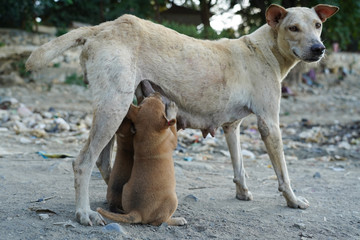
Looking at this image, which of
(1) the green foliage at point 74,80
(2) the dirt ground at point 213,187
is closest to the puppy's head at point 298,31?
(2) the dirt ground at point 213,187

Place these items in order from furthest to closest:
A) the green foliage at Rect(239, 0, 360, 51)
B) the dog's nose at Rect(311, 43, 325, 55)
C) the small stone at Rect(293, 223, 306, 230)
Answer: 1. the green foliage at Rect(239, 0, 360, 51)
2. the dog's nose at Rect(311, 43, 325, 55)
3. the small stone at Rect(293, 223, 306, 230)

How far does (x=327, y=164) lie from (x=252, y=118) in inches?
143

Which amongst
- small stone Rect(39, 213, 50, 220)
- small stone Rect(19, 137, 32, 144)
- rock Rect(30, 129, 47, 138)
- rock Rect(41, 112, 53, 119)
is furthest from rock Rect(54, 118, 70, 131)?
small stone Rect(39, 213, 50, 220)

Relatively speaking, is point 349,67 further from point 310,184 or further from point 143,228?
point 143,228

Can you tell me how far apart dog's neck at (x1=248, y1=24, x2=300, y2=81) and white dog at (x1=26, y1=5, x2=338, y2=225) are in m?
0.01

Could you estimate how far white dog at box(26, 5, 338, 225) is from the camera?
3.46 metres

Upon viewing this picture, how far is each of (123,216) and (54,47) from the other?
1469 millimetres

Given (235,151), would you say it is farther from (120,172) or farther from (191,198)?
(120,172)

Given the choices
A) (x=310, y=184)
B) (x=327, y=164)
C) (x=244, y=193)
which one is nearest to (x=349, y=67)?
(x=327, y=164)

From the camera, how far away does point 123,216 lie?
10.6 feet

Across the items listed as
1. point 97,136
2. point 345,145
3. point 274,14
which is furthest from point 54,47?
point 345,145

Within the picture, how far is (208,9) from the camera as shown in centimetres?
1114

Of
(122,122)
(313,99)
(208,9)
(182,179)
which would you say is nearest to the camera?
(122,122)

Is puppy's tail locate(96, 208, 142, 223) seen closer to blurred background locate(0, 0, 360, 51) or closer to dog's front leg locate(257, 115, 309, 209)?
dog's front leg locate(257, 115, 309, 209)
